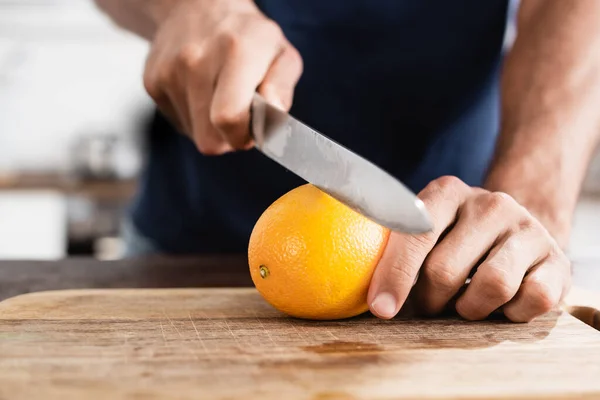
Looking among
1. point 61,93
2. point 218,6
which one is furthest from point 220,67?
point 61,93

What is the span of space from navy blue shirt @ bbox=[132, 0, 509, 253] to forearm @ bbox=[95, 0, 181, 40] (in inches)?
10.8

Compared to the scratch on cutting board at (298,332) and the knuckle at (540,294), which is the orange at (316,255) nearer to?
the scratch on cutting board at (298,332)

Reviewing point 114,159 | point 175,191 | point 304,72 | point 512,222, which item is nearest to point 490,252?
point 512,222

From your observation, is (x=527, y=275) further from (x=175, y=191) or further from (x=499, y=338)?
(x=175, y=191)

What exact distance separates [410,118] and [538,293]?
74cm

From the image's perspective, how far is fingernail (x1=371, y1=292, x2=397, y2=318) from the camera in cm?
75

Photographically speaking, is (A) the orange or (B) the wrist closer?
(A) the orange

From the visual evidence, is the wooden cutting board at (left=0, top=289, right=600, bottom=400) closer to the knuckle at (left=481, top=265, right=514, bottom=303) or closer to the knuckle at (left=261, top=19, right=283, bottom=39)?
the knuckle at (left=481, top=265, right=514, bottom=303)

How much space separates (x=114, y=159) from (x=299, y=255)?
3.08 metres

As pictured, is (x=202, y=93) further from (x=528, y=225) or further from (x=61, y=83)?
(x=61, y=83)

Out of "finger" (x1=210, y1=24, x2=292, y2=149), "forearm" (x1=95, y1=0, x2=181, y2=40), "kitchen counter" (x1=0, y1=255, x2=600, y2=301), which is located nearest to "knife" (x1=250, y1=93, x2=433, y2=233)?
"finger" (x1=210, y1=24, x2=292, y2=149)

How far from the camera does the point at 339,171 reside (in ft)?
2.48

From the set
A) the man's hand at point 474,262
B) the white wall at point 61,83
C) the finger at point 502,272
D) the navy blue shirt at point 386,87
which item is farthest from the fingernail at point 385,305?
the white wall at point 61,83

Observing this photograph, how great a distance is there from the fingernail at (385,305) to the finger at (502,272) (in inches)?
4.0
